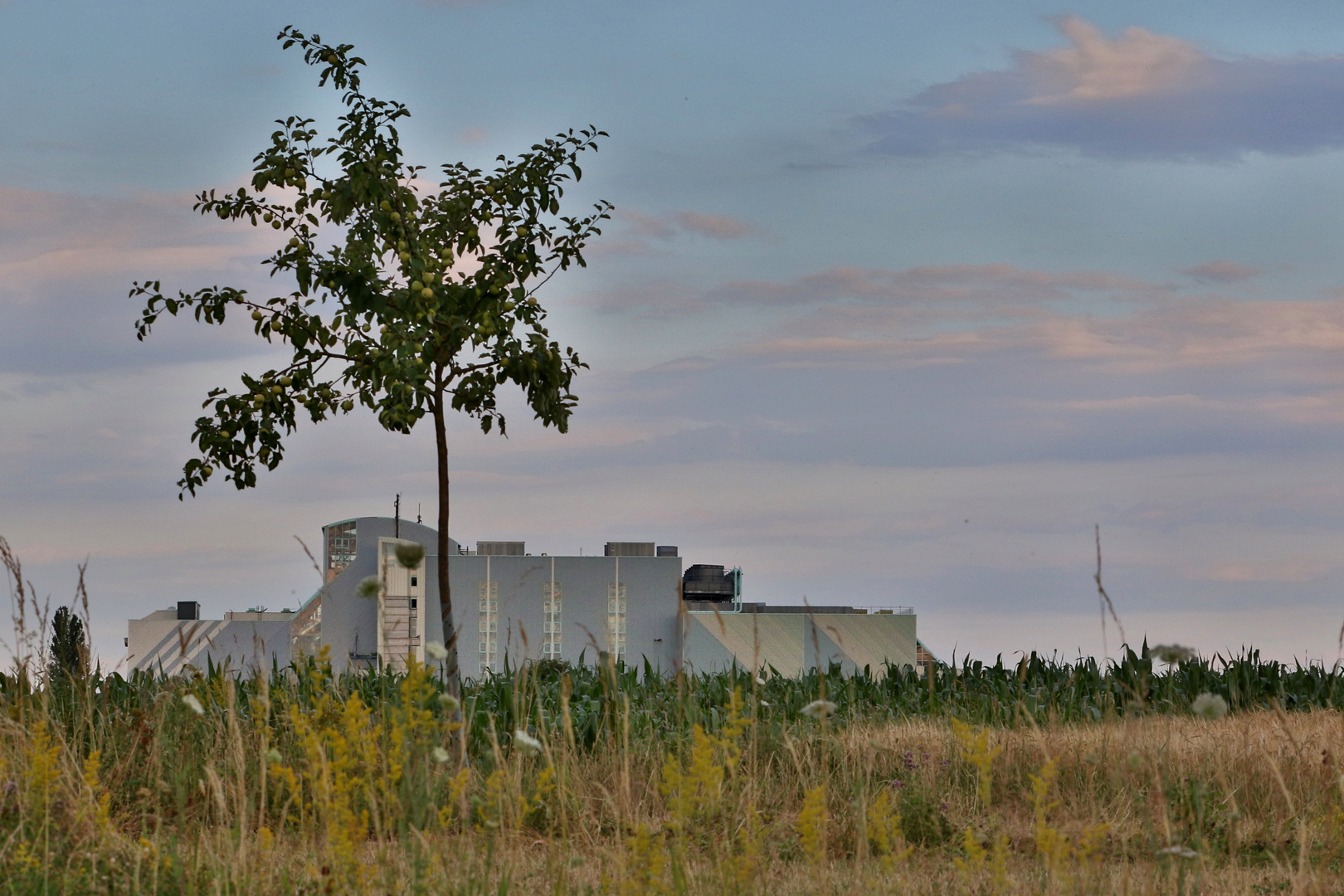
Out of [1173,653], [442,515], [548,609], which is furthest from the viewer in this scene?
[548,609]

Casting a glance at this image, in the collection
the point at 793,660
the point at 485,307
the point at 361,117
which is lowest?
the point at 793,660

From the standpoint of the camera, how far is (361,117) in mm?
7637

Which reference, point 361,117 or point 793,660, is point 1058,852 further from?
point 793,660

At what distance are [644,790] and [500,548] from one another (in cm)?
3417

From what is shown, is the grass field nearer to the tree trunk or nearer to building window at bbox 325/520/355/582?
the tree trunk

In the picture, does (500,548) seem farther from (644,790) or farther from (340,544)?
(644,790)

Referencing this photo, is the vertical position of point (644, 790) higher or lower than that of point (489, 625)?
lower

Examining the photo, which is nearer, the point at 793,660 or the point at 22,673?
the point at 22,673

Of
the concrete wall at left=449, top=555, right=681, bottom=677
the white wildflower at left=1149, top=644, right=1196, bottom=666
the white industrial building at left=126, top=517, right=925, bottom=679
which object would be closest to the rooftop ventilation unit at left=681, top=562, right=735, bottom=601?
the white industrial building at left=126, top=517, right=925, bottom=679

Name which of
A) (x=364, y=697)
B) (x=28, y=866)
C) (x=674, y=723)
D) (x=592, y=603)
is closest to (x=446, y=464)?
(x=364, y=697)

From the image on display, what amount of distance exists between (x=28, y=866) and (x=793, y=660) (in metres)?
32.0

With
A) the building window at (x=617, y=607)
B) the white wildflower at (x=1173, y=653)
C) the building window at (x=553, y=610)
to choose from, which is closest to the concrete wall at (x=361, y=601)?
the building window at (x=553, y=610)

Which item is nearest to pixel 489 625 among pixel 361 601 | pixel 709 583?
pixel 361 601

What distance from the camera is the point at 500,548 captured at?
39844mm
